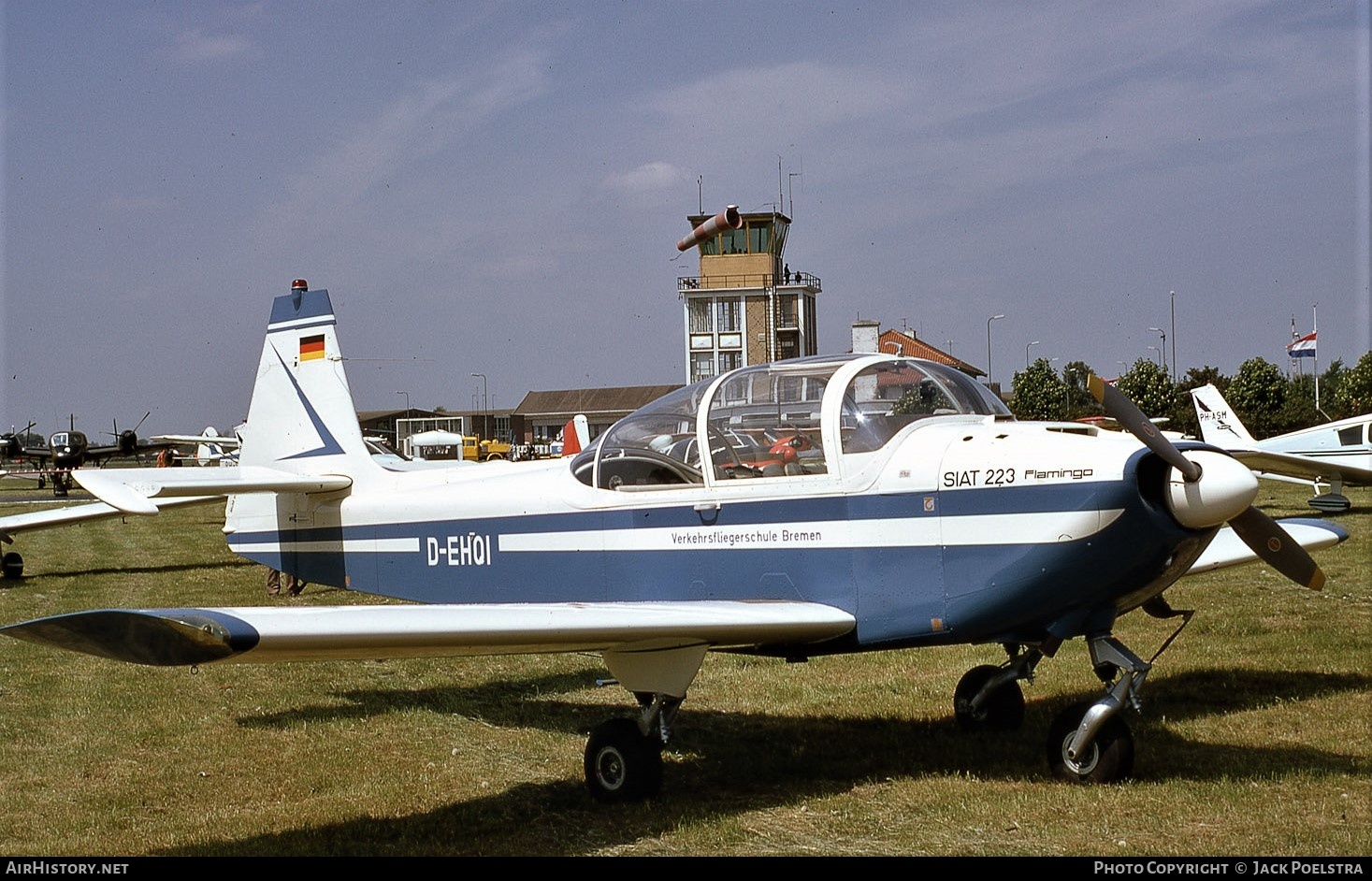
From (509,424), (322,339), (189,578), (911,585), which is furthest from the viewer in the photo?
(509,424)

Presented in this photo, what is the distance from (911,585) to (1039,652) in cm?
114

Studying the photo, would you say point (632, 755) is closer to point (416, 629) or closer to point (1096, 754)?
point (416, 629)

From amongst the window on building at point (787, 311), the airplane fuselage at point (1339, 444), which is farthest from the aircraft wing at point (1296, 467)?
the window on building at point (787, 311)

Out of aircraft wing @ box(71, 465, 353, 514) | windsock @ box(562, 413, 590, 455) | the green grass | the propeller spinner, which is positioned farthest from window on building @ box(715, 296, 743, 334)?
the propeller spinner

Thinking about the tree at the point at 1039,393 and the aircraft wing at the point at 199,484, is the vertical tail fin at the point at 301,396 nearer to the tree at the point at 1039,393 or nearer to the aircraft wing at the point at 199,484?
the aircraft wing at the point at 199,484

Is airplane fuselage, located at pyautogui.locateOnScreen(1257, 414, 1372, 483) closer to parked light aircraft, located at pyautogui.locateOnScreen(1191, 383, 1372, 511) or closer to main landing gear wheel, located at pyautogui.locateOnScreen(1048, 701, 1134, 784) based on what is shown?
parked light aircraft, located at pyautogui.locateOnScreen(1191, 383, 1372, 511)

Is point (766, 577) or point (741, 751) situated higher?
point (766, 577)

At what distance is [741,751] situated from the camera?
24.3ft

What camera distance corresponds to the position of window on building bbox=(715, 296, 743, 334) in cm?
5175

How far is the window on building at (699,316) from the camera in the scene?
52.4 metres

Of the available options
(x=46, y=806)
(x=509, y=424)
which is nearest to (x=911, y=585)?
(x=46, y=806)

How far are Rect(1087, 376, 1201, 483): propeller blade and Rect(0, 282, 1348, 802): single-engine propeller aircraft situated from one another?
1 centimetres

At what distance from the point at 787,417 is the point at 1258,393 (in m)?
58.0

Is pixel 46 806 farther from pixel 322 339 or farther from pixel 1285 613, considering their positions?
pixel 1285 613
